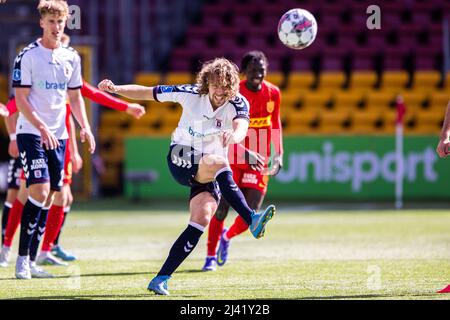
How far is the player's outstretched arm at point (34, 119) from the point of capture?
823 cm

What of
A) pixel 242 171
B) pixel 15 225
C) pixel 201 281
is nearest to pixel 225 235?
pixel 242 171

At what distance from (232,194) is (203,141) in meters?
0.55

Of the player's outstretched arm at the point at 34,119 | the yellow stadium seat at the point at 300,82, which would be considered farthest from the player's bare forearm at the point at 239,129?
the yellow stadium seat at the point at 300,82

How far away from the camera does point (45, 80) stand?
853 cm

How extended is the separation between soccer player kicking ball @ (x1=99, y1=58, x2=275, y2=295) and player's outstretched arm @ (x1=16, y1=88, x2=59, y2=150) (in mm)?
855

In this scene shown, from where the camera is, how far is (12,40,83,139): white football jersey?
27.6 ft

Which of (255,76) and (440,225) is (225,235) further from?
(440,225)

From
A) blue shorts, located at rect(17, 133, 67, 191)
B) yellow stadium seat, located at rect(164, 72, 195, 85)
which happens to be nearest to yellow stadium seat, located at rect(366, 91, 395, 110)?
yellow stadium seat, located at rect(164, 72, 195, 85)

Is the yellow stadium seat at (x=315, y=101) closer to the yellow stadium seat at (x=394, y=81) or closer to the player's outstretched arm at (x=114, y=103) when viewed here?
the yellow stadium seat at (x=394, y=81)

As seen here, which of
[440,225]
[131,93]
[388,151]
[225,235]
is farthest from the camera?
[388,151]

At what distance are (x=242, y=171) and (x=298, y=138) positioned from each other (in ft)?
30.5

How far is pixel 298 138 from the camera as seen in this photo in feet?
61.8

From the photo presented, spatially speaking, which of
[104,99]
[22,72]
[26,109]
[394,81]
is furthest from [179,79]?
[26,109]

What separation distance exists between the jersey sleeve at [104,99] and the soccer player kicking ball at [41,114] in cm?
41
